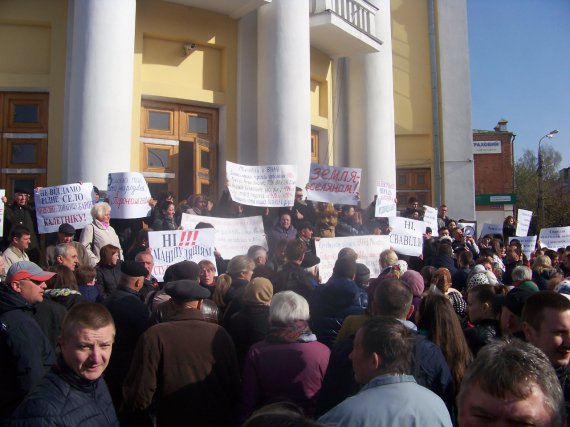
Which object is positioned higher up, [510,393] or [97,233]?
[97,233]

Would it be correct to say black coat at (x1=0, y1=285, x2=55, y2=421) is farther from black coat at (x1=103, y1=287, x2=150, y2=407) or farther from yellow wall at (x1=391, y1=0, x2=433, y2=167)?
yellow wall at (x1=391, y1=0, x2=433, y2=167)

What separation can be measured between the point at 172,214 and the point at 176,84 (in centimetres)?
485

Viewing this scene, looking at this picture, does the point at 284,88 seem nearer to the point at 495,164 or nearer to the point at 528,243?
the point at 528,243

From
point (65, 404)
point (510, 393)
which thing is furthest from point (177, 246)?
point (510, 393)

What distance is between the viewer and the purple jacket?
4.00 metres

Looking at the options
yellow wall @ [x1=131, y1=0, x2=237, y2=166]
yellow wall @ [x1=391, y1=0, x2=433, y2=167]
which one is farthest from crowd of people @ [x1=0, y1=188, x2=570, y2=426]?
yellow wall @ [x1=391, y1=0, x2=433, y2=167]

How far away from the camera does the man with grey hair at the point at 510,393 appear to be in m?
1.83

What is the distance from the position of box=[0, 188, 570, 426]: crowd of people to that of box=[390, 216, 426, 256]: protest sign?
448cm

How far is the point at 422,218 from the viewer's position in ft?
42.2

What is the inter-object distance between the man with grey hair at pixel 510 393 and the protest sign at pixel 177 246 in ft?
20.9

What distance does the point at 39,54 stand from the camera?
40.8ft

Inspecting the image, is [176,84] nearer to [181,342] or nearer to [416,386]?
[181,342]

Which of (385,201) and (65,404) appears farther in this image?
(385,201)

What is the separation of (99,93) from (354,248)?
5074mm
